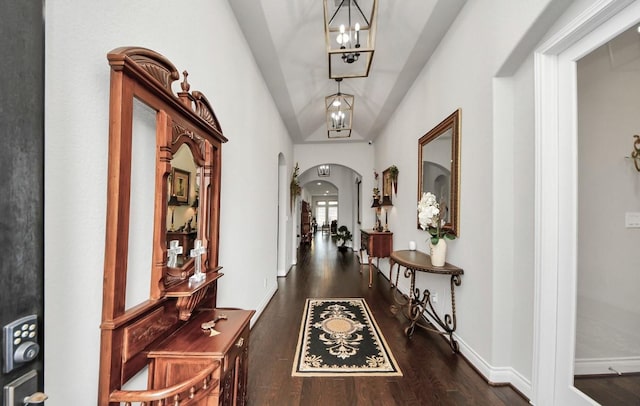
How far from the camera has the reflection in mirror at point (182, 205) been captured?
133 cm

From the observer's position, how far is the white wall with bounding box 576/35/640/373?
4.63 feet

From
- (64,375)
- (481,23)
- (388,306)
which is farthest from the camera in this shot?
(388,306)

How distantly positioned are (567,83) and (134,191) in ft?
8.64

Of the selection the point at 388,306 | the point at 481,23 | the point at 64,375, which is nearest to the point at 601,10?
the point at 481,23

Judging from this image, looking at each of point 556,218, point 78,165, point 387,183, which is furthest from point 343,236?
point 78,165

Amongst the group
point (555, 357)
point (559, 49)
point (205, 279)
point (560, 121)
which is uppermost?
point (559, 49)

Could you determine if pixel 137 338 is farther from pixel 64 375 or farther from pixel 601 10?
pixel 601 10

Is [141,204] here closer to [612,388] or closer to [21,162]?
[21,162]

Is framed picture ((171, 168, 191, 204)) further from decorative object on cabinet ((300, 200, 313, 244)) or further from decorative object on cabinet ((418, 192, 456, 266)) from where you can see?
decorative object on cabinet ((300, 200, 313, 244))

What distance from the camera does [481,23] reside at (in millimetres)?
2246

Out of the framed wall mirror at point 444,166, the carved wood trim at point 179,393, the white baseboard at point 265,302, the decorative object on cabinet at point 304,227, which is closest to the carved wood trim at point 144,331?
the carved wood trim at point 179,393

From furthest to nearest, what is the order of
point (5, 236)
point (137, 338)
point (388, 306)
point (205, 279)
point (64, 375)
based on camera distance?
point (388, 306) < point (205, 279) < point (137, 338) < point (64, 375) < point (5, 236)

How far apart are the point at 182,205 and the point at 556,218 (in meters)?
2.36

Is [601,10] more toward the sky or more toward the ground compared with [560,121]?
more toward the sky
